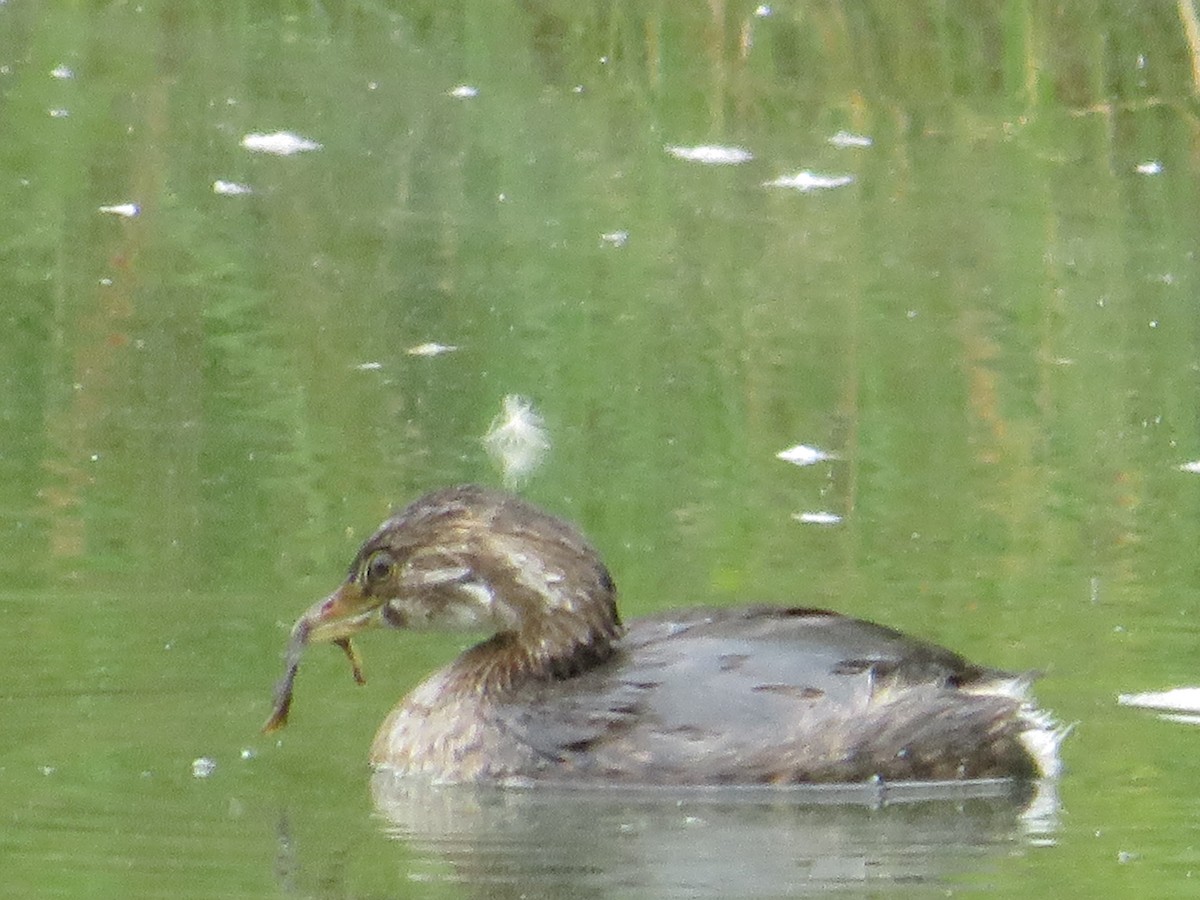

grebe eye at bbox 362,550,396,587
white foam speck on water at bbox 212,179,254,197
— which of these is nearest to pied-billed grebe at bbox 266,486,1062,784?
grebe eye at bbox 362,550,396,587

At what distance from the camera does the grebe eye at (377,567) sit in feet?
22.6

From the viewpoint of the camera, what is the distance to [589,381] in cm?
1048

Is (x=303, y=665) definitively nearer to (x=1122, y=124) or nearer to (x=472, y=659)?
(x=472, y=659)

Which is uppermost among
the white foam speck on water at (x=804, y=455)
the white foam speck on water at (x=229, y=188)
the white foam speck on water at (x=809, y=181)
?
the white foam speck on water at (x=229, y=188)

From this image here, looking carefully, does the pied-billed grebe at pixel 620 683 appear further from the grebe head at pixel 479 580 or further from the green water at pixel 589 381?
the green water at pixel 589 381

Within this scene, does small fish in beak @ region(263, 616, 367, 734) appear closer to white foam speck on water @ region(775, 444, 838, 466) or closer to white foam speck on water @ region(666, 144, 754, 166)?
white foam speck on water @ region(775, 444, 838, 466)

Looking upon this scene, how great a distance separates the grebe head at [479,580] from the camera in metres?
6.77

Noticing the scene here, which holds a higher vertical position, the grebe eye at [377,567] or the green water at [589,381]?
the grebe eye at [377,567]

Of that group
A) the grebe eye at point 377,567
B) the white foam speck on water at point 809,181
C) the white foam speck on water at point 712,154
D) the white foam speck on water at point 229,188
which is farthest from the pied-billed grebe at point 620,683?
the white foam speck on water at point 712,154

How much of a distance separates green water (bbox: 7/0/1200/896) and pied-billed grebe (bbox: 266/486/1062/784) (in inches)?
6.3

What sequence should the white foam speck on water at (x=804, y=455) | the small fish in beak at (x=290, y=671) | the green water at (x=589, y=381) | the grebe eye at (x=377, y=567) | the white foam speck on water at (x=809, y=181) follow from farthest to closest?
the white foam speck on water at (x=809, y=181) → the white foam speck on water at (x=804, y=455) → the grebe eye at (x=377, y=567) → the small fish in beak at (x=290, y=671) → the green water at (x=589, y=381)

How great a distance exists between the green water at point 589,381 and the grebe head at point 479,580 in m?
0.30

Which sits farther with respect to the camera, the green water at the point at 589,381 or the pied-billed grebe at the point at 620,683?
the pied-billed grebe at the point at 620,683

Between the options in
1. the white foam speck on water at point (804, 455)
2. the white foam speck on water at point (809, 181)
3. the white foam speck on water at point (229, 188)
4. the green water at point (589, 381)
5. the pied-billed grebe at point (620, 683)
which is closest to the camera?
the green water at point (589, 381)
